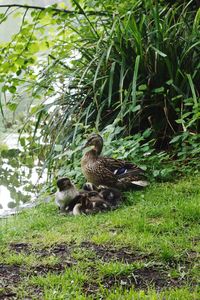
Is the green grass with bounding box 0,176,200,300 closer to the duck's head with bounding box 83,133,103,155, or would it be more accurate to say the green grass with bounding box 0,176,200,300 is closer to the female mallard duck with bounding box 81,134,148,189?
the female mallard duck with bounding box 81,134,148,189

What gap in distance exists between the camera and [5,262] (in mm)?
3379

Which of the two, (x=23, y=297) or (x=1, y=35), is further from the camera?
(x=1, y=35)

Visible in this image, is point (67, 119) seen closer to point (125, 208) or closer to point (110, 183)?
point (110, 183)

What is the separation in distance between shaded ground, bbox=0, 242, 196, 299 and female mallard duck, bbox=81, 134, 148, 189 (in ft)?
4.84

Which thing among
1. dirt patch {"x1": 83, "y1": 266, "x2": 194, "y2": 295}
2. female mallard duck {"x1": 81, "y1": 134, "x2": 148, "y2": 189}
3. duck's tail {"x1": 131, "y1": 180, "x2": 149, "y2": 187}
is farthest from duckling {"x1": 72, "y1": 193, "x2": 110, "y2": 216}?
dirt patch {"x1": 83, "y1": 266, "x2": 194, "y2": 295}

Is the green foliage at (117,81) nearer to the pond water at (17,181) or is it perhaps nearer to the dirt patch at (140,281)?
the pond water at (17,181)

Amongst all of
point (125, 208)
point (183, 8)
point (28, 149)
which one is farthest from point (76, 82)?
point (125, 208)

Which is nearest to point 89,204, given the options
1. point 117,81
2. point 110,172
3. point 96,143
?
point 110,172

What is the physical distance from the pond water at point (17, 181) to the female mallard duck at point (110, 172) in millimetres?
1272

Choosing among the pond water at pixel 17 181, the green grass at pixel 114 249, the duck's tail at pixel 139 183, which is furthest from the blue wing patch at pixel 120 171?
the pond water at pixel 17 181

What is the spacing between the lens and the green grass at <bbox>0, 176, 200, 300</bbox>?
9.37 ft

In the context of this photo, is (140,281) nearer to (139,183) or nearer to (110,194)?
(110,194)

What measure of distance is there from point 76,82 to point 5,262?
3938mm

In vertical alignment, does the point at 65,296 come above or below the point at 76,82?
below
